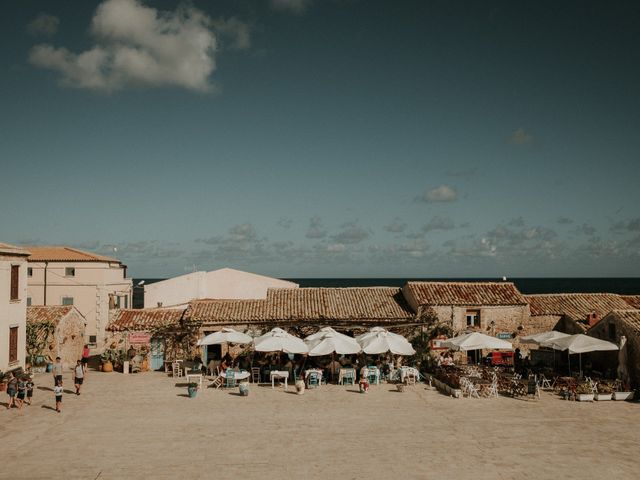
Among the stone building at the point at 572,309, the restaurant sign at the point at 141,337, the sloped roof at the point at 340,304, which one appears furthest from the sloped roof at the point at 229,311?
the stone building at the point at 572,309

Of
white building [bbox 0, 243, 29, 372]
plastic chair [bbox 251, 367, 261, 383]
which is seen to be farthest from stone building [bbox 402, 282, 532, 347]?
white building [bbox 0, 243, 29, 372]

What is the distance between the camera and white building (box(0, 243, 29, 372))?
23.7m

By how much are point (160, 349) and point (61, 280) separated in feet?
39.0

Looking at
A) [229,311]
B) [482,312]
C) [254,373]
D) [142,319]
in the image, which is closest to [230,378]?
[254,373]

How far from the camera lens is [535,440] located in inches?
621

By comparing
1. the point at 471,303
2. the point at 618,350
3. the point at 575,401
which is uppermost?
the point at 471,303

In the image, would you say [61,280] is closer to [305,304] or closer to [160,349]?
[160,349]

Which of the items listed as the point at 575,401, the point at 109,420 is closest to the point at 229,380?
the point at 109,420

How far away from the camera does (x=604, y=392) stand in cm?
2139

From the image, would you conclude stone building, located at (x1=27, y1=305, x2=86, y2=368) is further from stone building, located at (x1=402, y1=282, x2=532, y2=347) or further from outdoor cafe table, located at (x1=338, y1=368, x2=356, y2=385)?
stone building, located at (x1=402, y1=282, x2=532, y2=347)

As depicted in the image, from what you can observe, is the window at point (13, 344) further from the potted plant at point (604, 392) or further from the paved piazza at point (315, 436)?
the potted plant at point (604, 392)

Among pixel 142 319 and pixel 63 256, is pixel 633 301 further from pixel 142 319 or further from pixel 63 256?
pixel 63 256

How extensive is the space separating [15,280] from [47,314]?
5537 mm

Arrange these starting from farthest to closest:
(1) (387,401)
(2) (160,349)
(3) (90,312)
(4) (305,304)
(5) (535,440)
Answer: (3) (90,312) < (4) (305,304) < (2) (160,349) < (1) (387,401) < (5) (535,440)
